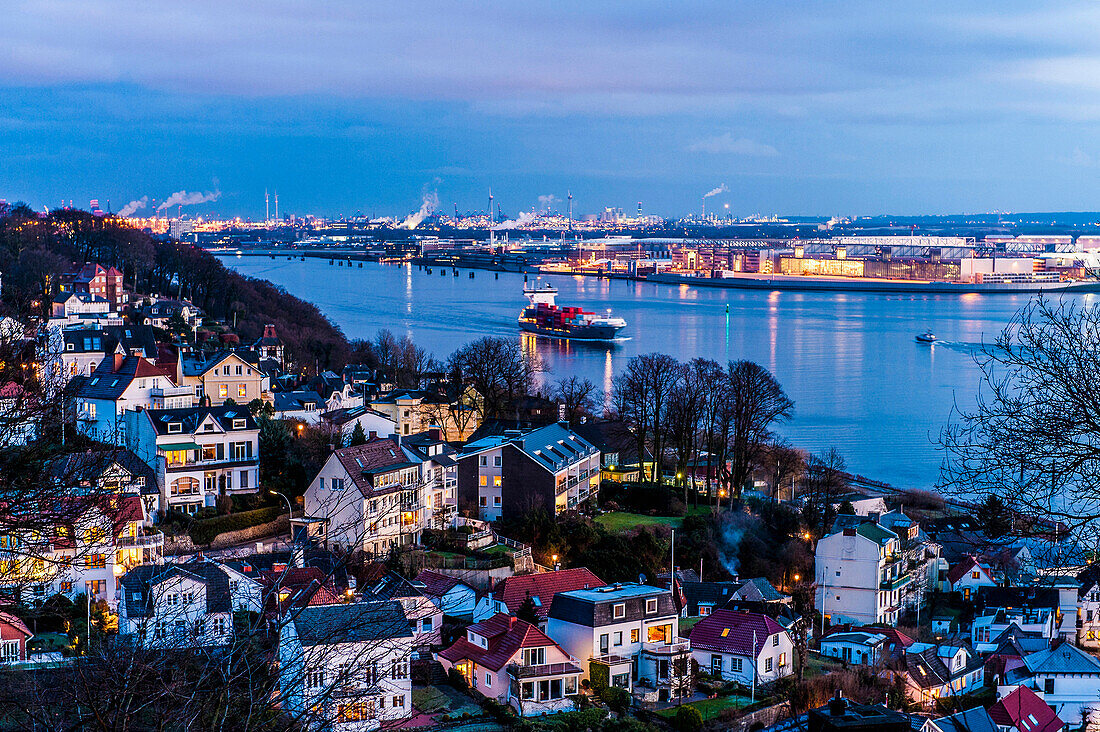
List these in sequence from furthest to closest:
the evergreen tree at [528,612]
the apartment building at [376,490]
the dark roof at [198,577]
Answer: the apartment building at [376,490]
the evergreen tree at [528,612]
the dark roof at [198,577]

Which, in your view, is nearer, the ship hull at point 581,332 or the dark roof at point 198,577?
the dark roof at point 198,577

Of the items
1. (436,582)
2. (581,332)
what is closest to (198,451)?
(436,582)

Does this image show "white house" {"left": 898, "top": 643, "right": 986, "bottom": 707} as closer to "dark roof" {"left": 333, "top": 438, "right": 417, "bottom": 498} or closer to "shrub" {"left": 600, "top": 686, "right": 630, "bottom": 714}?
"shrub" {"left": 600, "top": 686, "right": 630, "bottom": 714}

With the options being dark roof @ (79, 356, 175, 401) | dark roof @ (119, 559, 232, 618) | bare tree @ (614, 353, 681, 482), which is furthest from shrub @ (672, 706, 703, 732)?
dark roof @ (79, 356, 175, 401)

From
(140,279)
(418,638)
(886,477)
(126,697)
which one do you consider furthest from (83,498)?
(140,279)

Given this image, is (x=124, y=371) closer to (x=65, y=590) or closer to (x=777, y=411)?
(x=65, y=590)

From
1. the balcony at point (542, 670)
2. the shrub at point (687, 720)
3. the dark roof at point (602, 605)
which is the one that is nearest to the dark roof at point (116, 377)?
the dark roof at point (602, 605)

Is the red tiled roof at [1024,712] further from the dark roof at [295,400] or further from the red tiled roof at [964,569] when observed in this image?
the dark roof at [295,400]
